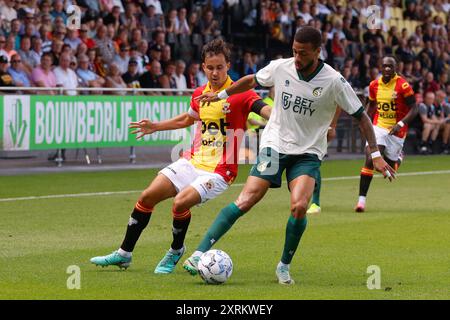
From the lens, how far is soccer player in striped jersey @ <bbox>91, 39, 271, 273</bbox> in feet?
35.2

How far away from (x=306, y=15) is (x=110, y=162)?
33.3 feet

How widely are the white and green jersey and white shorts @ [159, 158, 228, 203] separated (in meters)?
0.65

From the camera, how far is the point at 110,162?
86.3 feet

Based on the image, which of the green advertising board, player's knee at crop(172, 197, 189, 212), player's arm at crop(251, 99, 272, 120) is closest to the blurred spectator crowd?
the green advertising board

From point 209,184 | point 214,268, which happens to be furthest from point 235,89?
point 214,268

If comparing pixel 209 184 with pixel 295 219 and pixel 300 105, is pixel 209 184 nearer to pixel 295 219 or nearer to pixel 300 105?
A: pixel 295 219

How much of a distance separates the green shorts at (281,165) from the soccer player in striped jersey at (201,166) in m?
0.47

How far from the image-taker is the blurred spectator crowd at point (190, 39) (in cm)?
2441

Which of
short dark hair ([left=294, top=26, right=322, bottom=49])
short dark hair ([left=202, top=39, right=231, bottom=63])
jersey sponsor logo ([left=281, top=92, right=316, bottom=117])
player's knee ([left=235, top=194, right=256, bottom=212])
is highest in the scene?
short dark hair ([left=294, top=26, right=322, bottom=49])

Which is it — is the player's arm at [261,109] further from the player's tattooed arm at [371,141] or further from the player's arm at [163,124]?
the player's tattooed arm at [371,141]

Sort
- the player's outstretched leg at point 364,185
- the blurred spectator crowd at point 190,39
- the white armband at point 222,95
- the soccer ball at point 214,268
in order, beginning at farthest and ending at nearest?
the blurred spectator crowd at point 190,39, the player's outstretched leg at point 364,185, the white armband at point 222,95, the soccer ball at point 214,268

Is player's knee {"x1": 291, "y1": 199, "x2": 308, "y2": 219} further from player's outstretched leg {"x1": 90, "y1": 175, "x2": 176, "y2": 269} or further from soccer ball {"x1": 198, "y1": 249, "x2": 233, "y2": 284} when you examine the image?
player's outstretched leg {"x1": 90, "y1": 175, "x2": 176, "y2": 269}

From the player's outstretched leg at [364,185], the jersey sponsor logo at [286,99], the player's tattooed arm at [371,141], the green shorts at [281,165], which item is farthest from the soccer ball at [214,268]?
the player's outstretched leg at [364,185]
